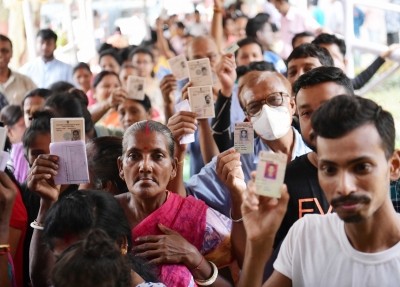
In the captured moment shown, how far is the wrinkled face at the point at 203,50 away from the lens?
6.00 meters

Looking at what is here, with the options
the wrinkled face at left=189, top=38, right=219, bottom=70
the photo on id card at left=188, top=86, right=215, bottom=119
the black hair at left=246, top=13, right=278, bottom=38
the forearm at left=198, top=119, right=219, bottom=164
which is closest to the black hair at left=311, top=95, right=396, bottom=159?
the photo on id card at left=188, top=86, right=215, bottom=119

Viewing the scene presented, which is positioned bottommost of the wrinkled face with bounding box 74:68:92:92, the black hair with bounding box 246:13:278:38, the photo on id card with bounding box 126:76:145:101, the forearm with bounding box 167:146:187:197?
the forearm with bounding box 167:146:187:197

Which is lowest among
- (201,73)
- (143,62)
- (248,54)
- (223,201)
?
(223,201)

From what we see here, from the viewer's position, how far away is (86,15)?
1141cm

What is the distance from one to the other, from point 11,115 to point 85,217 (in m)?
3.37

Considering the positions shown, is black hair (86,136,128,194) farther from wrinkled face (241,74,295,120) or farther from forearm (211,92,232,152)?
forearm (211,92,232,152)

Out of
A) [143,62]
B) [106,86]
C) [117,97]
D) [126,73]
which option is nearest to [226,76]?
[117,97]

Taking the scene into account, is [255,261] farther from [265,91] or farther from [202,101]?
[202,101]

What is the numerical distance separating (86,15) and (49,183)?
27.7 feet

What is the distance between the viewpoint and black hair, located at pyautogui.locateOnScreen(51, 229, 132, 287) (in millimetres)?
2117

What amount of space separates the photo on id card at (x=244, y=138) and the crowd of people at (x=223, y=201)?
1 centimetres

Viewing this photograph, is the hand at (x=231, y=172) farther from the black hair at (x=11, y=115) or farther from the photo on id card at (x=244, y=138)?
the black hair at (x=11, y=115)

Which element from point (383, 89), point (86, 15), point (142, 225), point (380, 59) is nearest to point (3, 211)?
point (142, 225)

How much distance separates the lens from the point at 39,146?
12.5 feet
